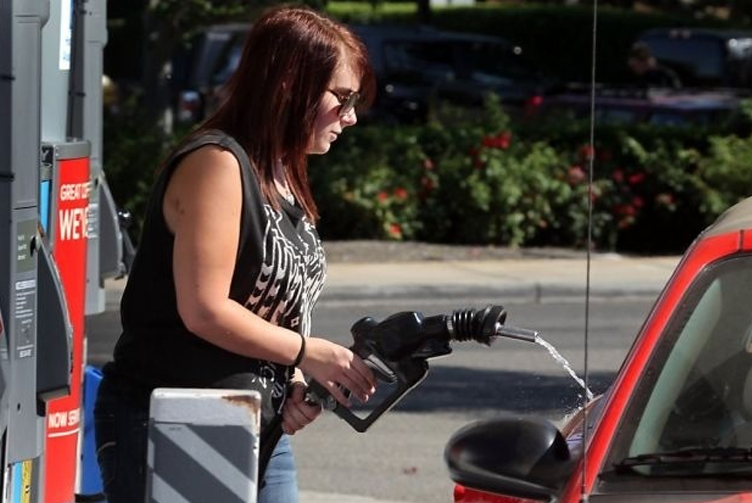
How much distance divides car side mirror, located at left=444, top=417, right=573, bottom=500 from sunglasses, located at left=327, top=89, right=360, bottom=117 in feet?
2.80

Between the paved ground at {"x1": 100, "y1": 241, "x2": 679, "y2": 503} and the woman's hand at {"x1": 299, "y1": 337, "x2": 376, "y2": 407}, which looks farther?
the paved ground at {"x1": 100, "y1": 241, "x2": 679, "y2": 503}

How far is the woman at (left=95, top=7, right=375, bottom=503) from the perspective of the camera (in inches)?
140

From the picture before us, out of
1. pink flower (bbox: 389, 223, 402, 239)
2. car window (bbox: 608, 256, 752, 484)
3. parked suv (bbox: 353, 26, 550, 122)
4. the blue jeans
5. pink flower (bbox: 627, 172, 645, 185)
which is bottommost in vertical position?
pink flower (bbox: 389, 223, 402, 239)

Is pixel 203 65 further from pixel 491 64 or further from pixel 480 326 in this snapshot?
pixel 480 326

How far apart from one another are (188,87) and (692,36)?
22.3 feet

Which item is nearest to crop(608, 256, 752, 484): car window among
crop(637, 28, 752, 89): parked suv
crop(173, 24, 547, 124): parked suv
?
crop(173, 24, 547, 124): parked suv

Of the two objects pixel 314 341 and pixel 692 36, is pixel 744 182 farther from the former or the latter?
pixel 314 341

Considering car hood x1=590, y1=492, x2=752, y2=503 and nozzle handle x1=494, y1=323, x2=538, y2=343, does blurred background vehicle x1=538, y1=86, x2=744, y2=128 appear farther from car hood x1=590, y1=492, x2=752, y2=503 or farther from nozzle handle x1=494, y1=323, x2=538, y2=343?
car hood x1=590, y1=492, x2=752, y2=503

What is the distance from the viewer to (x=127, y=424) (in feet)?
12.1

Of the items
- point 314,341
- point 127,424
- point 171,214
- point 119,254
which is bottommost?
point 119,254

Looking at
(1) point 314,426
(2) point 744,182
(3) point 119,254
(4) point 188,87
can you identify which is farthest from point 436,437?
(4) point 188,87

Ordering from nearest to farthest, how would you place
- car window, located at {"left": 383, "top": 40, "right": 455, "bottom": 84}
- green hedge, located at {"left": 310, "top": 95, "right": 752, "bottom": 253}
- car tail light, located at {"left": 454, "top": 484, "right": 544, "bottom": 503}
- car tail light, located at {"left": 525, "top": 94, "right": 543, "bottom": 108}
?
car tail light, located at {"left": 454, "top": 484, "right": 544, "bottom": 503} → green hedge, located at {"left": 310, "top": 95, "right": 752, "bottom": 253} → car tail light, located at {"left": 525, "top": 94, "right": 543, "bottom": 108} → car window, located at {"left": 383, "top": 40, "right": 455, "bottom": 84}

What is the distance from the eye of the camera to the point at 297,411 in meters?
3.71

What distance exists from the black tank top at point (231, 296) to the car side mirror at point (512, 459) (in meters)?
0.57
